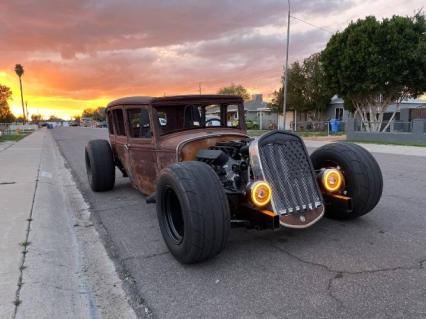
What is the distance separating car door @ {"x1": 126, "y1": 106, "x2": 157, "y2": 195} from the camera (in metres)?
5.74

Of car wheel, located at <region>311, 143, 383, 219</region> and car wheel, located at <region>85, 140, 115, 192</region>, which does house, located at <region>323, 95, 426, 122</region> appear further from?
car wheel, located at <region>311, 143, 383, 219</region>

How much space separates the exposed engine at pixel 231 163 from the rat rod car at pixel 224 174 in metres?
0.01

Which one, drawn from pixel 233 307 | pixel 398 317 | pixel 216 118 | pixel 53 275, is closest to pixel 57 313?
pixel 53 275

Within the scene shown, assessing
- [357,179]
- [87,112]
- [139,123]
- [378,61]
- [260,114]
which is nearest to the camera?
[357,179]

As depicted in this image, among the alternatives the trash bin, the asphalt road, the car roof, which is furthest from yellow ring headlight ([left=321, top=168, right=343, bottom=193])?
the trash bin

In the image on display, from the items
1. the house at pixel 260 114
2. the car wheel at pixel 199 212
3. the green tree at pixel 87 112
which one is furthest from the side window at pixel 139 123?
the green tree at pixel 87 112

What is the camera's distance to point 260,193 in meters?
3.87

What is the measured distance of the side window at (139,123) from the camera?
5.80 metres

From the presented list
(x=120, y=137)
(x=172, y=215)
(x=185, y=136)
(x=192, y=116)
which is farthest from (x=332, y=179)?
(x=120, y=137)

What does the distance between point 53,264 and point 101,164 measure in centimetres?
361

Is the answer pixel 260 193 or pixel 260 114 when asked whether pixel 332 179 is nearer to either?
pixel 260 193

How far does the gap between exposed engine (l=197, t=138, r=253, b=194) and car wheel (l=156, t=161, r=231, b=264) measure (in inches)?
19.2

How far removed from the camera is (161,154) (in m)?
5.39

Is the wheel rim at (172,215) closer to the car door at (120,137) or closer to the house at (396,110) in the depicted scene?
the car door at (120,137)
